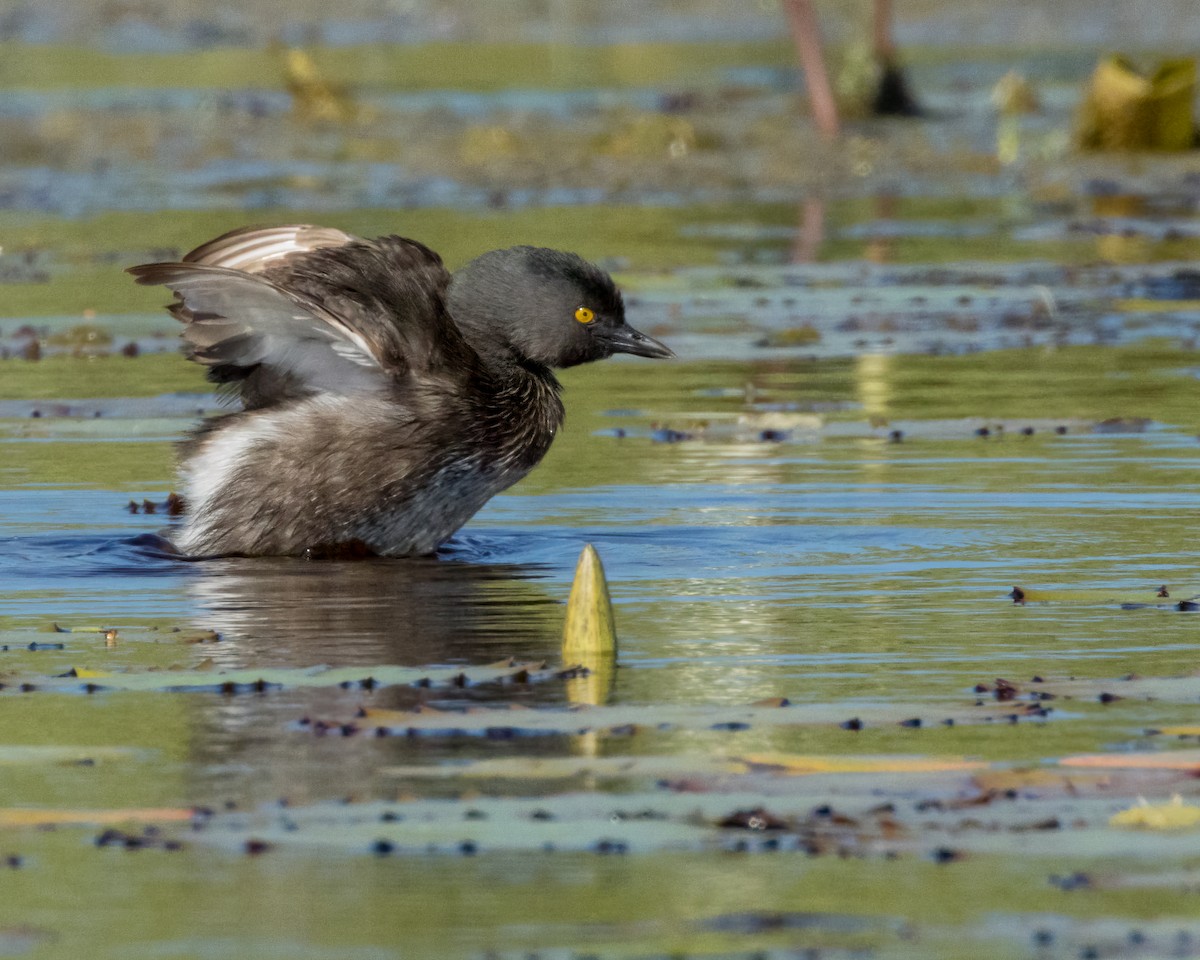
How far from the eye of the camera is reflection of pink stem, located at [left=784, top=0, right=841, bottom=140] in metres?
22.4

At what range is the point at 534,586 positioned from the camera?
315 inches

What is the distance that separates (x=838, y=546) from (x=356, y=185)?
13755 mm

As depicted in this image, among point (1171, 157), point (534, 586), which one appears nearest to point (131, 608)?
point (534, 586)

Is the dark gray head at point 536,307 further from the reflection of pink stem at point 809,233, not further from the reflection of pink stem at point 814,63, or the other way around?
the reflection of pink stem at point 814,63

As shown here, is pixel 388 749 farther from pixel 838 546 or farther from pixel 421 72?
pixel 421 72

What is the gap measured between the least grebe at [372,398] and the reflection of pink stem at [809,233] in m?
8.33

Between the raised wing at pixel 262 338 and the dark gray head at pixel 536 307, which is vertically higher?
the dark gray head at pixel 536 307

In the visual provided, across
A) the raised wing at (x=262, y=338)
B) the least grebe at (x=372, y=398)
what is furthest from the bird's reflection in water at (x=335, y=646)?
the raised wing at (x=262, y=338)

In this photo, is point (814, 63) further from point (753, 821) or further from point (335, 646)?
point (753, 821)

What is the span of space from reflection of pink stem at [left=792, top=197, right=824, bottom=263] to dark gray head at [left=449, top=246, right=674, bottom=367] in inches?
320

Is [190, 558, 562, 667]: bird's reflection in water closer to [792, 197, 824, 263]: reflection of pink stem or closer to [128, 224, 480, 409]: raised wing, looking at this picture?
[128, 224, 480, 409]: raised wing

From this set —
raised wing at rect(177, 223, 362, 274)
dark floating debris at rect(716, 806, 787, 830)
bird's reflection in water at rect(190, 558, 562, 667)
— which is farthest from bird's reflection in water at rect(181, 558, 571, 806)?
raised wing at rect(177, 223, 362, 274)

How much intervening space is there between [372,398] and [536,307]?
27.5 inches

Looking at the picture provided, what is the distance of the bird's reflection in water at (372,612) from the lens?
6871mm
